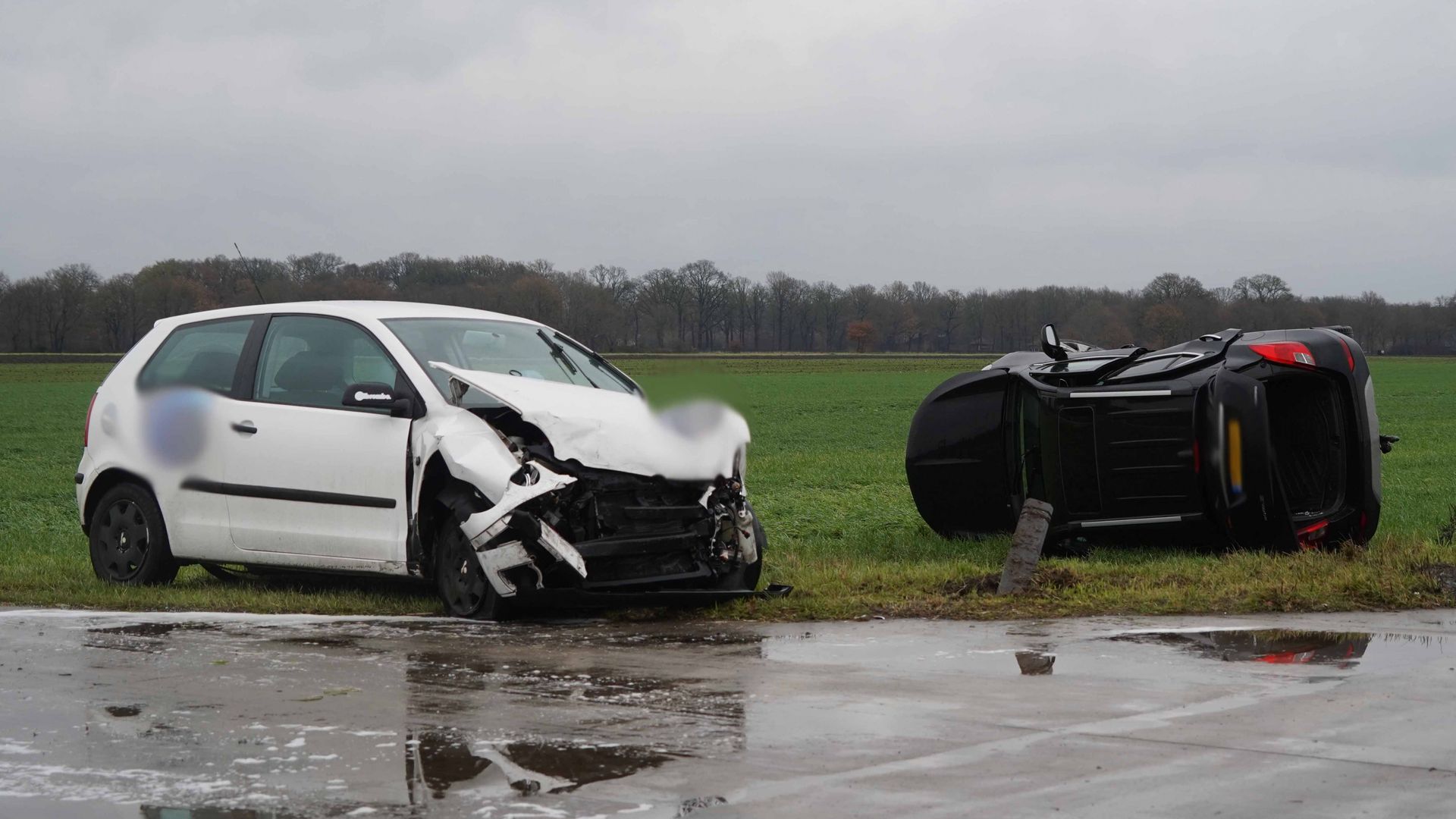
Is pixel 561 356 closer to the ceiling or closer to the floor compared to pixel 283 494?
Answer: closer to the ceiling

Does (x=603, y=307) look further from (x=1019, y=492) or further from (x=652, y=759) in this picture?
(x=652, y=759)

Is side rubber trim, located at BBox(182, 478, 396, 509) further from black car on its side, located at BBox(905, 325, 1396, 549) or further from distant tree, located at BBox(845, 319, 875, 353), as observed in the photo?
distant tree, located at BBox(845, 319, 875, 353)

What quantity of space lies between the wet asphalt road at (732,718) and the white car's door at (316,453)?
0.61 metres

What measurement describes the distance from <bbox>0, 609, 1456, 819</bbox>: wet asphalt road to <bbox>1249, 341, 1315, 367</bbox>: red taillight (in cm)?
219

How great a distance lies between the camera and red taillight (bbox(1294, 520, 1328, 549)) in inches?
370

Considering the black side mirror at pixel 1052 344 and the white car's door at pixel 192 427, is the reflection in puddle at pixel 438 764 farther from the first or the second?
the black side mirror at pixel 1052 344

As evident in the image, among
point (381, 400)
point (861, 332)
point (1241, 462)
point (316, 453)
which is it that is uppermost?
point (861, 332)

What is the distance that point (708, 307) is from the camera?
188ft

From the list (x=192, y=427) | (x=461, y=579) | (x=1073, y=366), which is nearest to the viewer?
(x=461, y=579)

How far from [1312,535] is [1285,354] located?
44.9 inches

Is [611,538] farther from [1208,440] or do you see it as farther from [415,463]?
[1208,440]

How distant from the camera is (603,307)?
49.3m

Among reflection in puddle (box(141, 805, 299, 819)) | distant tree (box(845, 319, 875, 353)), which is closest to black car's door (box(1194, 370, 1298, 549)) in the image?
reflection in puddle (box(141, 805, 299, 819))

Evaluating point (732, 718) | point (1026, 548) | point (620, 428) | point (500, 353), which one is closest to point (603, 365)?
point (500, 353)
